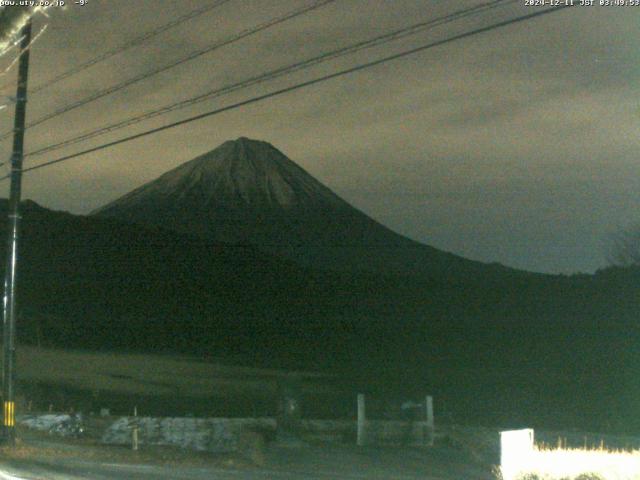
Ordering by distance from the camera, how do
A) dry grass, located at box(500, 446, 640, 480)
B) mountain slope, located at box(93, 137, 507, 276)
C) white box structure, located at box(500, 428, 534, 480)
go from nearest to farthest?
dry grass, located at box(500, 446, 640, 480)
white box structure, located at box(500, 428, 534, 480)
mountain slope, located at box(93, 137, 507, 276)

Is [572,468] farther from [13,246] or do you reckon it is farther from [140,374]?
[140,374]

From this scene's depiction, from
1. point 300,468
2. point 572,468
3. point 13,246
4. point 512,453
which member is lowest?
point 300,468

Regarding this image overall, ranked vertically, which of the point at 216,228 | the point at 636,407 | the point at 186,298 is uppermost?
the point at 216,228

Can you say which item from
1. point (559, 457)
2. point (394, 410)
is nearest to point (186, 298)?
point (394, 410)

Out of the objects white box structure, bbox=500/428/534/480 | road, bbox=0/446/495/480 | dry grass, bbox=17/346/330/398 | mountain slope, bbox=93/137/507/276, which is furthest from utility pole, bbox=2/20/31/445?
mountain slope, bbox=93/137/507/276

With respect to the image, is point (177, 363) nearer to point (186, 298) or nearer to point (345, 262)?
point (186, 298)

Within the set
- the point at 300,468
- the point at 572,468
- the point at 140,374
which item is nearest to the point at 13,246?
the point at 300,468

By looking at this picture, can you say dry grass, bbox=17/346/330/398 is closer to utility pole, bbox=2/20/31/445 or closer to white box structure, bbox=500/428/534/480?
utility pole, bbox=2/20/31/445
